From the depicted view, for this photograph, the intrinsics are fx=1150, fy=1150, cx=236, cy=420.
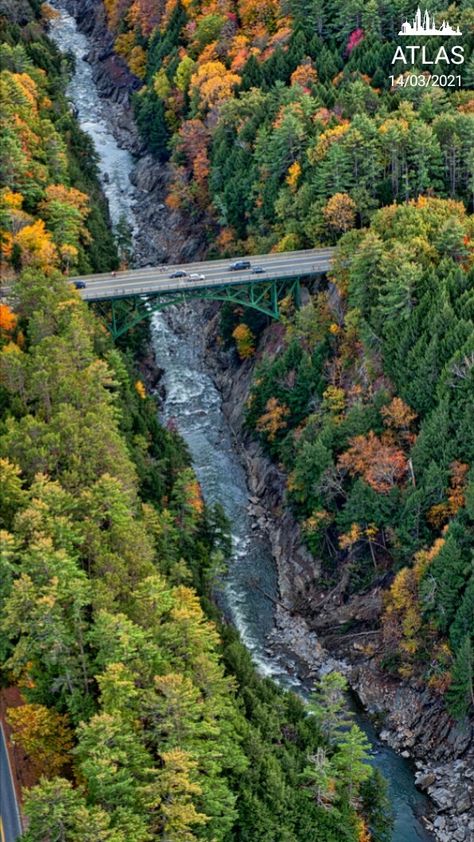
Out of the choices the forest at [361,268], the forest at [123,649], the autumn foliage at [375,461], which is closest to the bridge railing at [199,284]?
the forest at [361,268]

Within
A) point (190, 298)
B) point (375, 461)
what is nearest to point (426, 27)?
point (190, 298)

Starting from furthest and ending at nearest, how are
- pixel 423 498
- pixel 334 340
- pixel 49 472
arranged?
pixel 334 340
pixel 423 498
pixel 49 472

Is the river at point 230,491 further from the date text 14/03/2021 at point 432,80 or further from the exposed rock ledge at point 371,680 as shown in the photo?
the date text 14/03/2021 at point 432,80

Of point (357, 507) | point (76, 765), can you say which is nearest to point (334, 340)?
point (357, 507)

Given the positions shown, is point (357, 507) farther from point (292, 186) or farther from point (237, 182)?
point (237, 182)

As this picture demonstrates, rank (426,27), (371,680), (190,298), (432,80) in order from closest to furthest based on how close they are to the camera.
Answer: (371,680) → (190,298) → (432,80) → (426,27)

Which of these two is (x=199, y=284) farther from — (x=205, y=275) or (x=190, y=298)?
(x=205, y=275)
